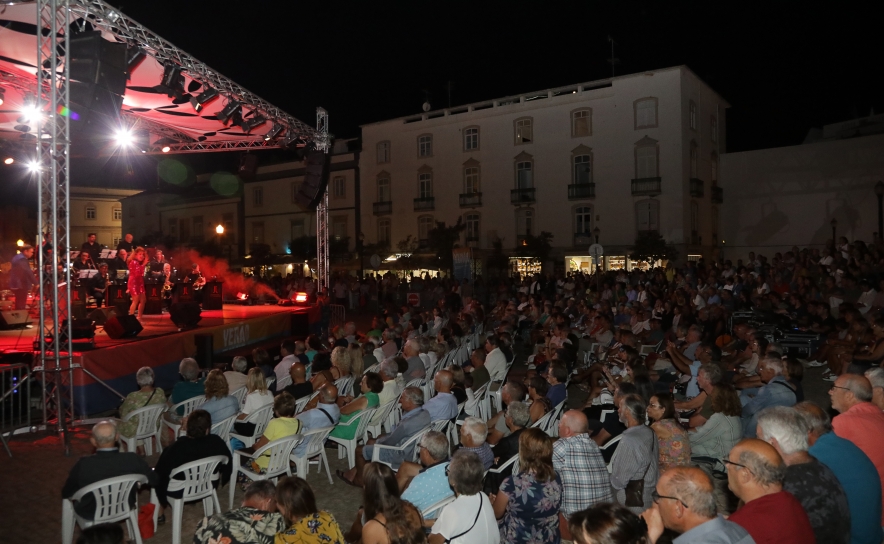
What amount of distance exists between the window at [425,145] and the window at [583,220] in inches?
350

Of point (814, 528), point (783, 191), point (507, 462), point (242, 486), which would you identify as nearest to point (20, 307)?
point (242, 486)

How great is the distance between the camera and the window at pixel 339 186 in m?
36.6

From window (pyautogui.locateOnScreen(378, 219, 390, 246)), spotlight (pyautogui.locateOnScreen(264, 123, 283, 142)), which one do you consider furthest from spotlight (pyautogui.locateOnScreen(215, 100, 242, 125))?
window (pyautogui.locateOnScreen(378, 219, 390, 246))

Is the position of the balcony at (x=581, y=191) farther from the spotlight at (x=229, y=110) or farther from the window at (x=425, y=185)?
the spotlight at (x=229, y=110)

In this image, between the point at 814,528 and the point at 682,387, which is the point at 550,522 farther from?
the point at 682,387

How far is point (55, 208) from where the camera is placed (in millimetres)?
7172

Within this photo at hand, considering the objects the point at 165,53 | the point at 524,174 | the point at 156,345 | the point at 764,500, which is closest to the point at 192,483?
the point at 764,500

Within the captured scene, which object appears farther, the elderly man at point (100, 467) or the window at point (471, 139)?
the window at point (471, 139)

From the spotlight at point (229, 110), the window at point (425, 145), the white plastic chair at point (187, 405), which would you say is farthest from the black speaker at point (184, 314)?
the window at point (425, 145)

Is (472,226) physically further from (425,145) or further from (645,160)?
(645,160)

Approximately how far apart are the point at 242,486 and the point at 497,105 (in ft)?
92.9

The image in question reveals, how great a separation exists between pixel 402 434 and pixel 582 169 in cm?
2605

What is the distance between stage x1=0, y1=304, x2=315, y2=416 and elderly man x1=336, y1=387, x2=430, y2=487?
462 centimetres

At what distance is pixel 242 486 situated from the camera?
217 inches
